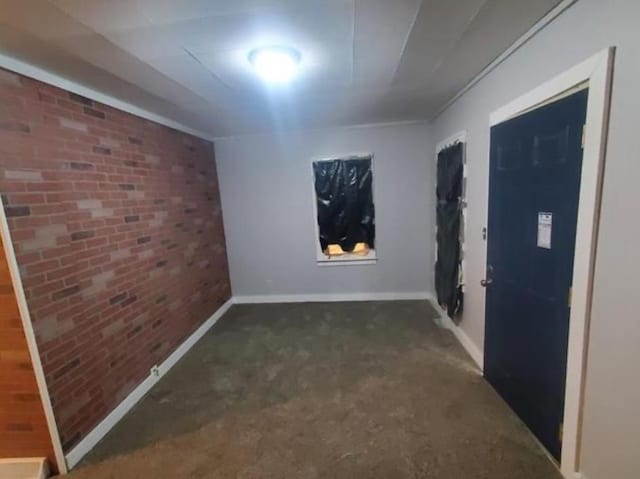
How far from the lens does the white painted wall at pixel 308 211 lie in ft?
13.3

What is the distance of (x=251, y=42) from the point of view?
5.40ft

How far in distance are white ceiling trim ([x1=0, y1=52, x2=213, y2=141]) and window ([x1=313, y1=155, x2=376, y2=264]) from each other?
6.41 feet

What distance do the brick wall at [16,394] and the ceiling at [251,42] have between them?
119 cm

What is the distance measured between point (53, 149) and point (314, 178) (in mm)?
2798

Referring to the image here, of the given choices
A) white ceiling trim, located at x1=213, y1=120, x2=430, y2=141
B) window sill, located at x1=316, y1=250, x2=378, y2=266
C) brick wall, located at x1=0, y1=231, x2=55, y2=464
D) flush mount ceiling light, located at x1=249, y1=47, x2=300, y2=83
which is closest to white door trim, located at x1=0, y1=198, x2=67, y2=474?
brick wall, located at x1=0, y1=231, x2=55, y2=464

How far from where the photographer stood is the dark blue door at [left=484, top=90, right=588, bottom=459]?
59.4 inches

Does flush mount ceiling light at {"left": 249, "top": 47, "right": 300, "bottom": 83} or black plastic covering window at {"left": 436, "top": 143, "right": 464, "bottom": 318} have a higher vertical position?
flush mount ceiling light at {"left": 249, "top": 47, "right": 300, "bottom": 83}

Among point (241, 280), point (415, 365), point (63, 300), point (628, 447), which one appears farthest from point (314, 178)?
point (628, 447)

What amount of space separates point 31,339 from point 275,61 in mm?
2091

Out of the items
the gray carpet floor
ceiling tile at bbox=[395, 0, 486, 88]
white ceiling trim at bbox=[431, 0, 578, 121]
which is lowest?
the gray carpet floor

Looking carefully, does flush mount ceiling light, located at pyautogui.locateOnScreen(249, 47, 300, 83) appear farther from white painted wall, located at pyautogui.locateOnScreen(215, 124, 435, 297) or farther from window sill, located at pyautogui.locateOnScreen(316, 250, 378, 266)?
window sill, located at pyautogui.locateOnScreen(316, 250, 378, 266)

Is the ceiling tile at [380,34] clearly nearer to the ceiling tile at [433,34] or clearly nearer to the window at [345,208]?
the ceiling tile at [433,34]

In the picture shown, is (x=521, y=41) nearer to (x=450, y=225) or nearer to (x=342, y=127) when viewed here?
(x=450, y=225)

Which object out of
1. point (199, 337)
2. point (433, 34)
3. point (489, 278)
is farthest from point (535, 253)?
point (199, 337)
